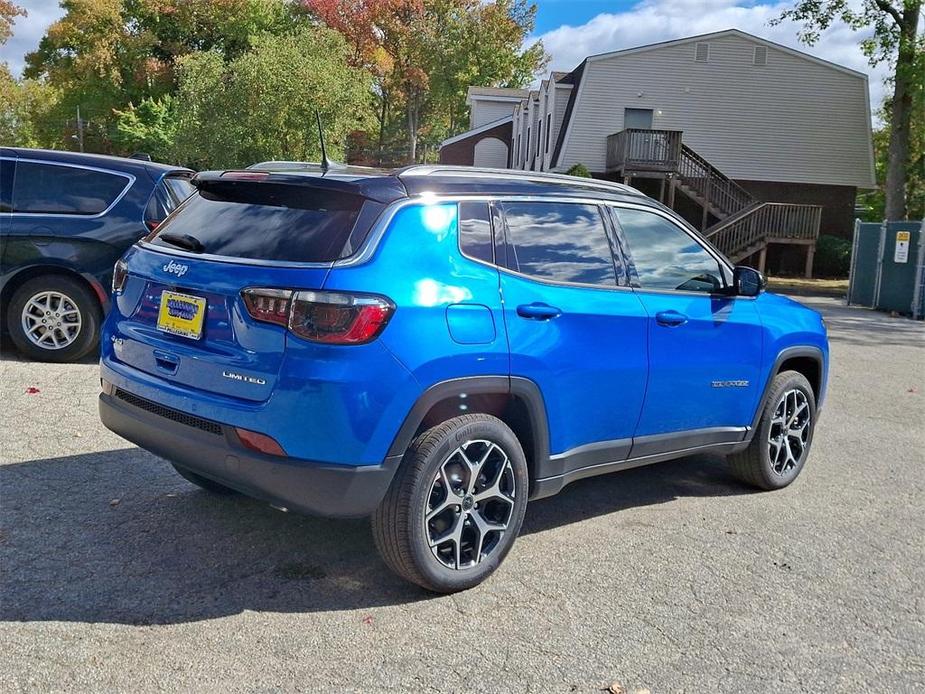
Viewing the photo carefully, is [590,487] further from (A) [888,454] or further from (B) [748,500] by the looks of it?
(A) [888,454]

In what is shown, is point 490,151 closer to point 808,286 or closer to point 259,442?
point 808,286

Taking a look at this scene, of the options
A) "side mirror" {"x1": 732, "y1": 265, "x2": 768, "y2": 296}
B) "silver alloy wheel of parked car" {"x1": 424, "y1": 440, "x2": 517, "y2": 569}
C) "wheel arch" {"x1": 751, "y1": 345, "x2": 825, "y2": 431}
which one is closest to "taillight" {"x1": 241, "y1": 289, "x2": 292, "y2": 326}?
"silver alloy wheel of parked car" {"x1": 424, "y1": 440, "x2": 517, "y2": 569}

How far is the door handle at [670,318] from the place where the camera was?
4.48 m

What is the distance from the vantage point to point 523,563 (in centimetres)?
412

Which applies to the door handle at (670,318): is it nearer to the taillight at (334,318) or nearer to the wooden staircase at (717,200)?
the taillight at (334,318)

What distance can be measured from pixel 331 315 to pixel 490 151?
43213 millimetres

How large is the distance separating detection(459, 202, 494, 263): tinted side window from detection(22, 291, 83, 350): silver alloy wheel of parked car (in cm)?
535

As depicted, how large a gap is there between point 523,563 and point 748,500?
190 cm

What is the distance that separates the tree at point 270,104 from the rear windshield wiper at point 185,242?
24.3m

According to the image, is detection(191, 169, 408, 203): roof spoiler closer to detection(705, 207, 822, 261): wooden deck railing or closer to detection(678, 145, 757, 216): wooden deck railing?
detection(705, 207, 822, 261): wooden deck railing

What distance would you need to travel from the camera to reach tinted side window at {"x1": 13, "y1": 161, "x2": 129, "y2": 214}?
7871 mm

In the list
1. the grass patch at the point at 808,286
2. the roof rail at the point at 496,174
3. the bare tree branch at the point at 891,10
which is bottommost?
the grass patch at the point at 808,286

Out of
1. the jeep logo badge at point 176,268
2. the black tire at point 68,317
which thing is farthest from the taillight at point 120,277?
the black tire at point 68,317

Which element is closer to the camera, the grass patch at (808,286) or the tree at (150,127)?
the grass patch at (808,286)
